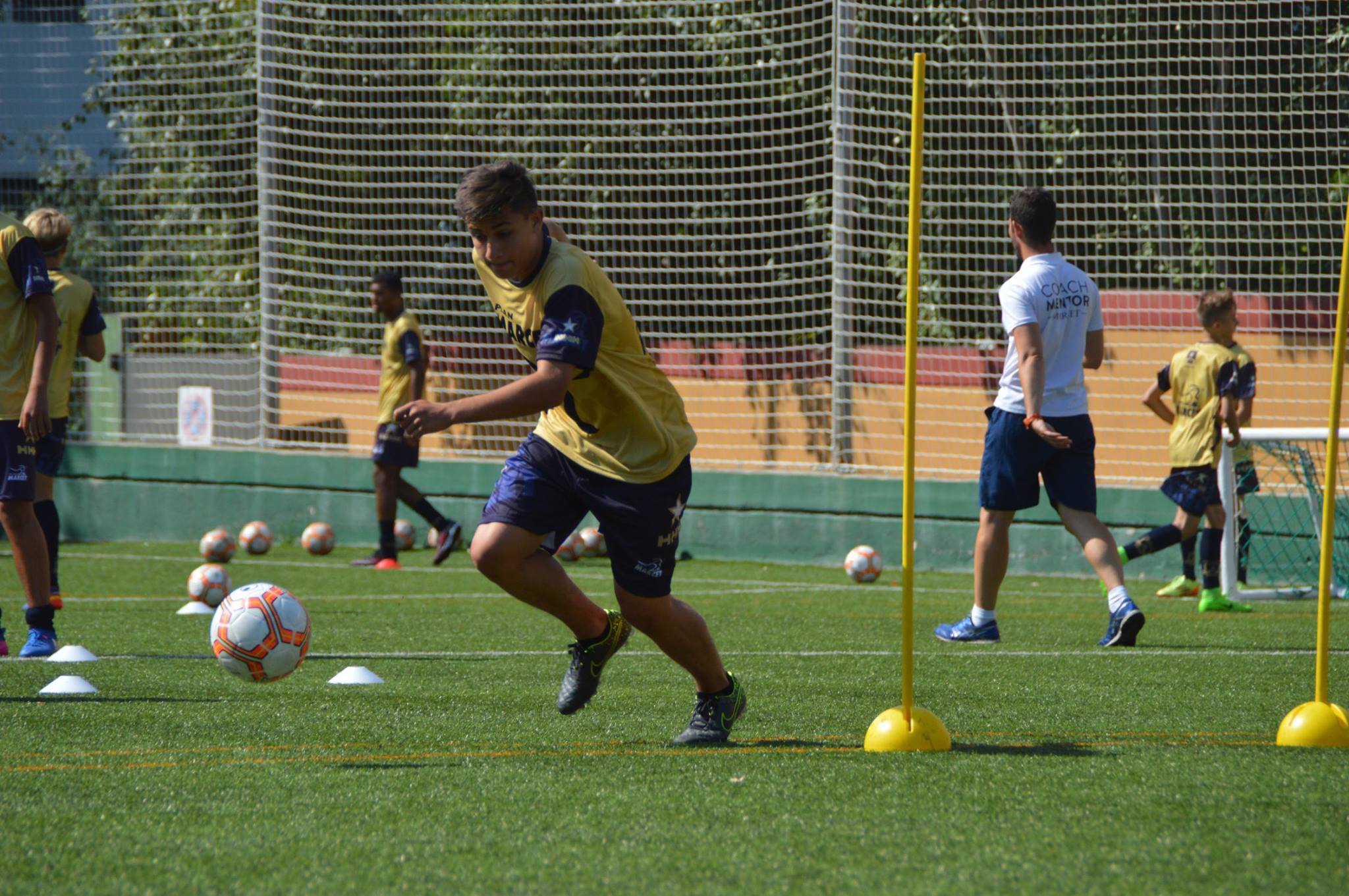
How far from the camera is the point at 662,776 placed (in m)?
4.18

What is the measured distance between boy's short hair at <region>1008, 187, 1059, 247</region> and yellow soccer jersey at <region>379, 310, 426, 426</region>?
5.47m

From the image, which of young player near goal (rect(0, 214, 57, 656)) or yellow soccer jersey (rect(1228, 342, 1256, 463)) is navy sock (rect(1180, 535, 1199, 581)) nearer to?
yellow soccer jersey (rect(1228, 342, 1256, 463))

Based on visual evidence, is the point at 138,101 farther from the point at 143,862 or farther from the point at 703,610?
the point at 143,862

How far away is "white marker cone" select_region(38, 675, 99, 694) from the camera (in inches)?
222

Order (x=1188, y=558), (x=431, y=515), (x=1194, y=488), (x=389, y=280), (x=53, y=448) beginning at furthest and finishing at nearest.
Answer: (x=431, y=515)
(x=389, y=280)
(x=1188, y=558)
(x=1194, y=488)
(x=53, y=448)

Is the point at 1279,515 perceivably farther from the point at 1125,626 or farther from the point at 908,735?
the point at 908,735

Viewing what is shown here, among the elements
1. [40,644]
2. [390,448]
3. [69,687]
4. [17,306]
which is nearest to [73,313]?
[17,306]

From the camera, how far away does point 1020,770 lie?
4.20 meters

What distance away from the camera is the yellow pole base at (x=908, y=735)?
14.6 ft

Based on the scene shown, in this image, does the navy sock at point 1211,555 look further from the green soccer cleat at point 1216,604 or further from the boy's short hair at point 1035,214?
the boy's short hair at point 1035,214

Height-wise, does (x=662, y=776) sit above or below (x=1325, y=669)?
below

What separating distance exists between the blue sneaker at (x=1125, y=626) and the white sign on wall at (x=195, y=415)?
10.7 meters

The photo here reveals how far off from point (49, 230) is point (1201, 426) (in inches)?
264

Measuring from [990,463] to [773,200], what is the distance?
610cm
